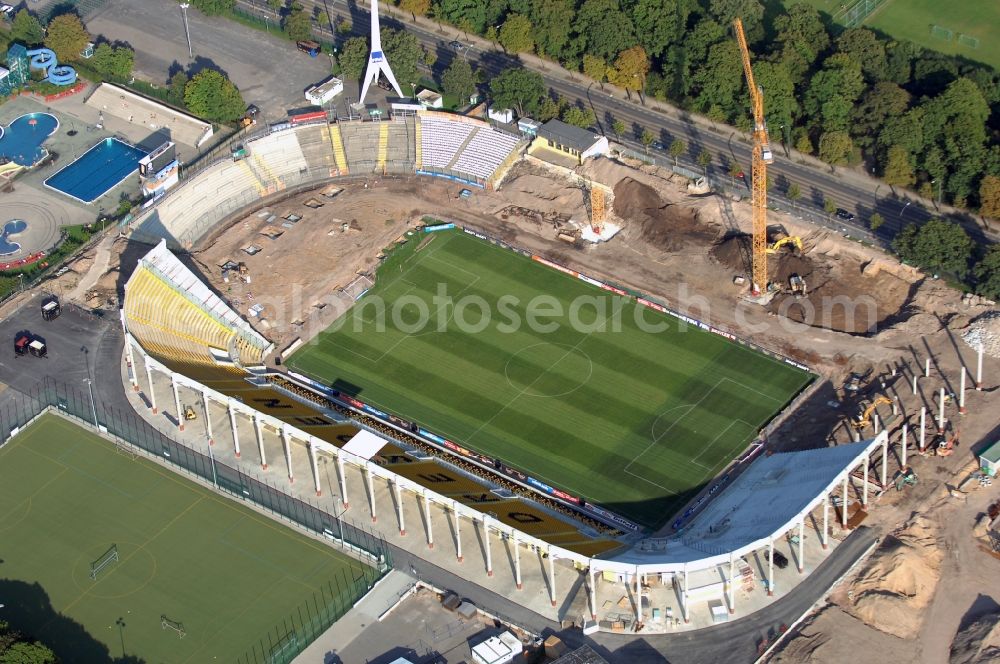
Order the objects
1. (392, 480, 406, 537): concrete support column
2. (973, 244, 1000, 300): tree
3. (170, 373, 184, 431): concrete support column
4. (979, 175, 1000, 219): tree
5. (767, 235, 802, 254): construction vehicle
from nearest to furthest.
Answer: (392, 480, 406, 537): concrete support column → (170, 373, 184, 431): concrete support column → (973, 244, 1000, 300): tree → (767, 235, 802, 254): construction vehicle → (979, 175, 1000, 219): tree

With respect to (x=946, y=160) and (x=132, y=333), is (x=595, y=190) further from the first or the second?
(x=132, y=333)

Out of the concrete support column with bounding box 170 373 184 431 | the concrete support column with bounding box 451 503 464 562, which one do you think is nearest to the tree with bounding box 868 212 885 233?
the concrete support column with bounding box 451 503 464 562

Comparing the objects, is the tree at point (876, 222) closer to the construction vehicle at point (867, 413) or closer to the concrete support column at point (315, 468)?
the construction vehicle at point (867, 413)

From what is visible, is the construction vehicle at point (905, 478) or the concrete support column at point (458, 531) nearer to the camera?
the concrete support column at point (458, 531)

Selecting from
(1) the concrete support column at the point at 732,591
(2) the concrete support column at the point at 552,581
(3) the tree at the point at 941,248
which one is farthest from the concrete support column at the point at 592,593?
(3) the tree at the point at 941,248

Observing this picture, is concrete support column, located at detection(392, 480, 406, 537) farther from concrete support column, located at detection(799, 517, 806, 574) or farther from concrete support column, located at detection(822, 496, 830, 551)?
concrete support column, located at detection(822, 496, 830, 551)

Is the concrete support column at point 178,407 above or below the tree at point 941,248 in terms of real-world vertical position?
below

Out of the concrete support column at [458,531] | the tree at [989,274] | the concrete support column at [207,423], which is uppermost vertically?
the tree at [989,274]
